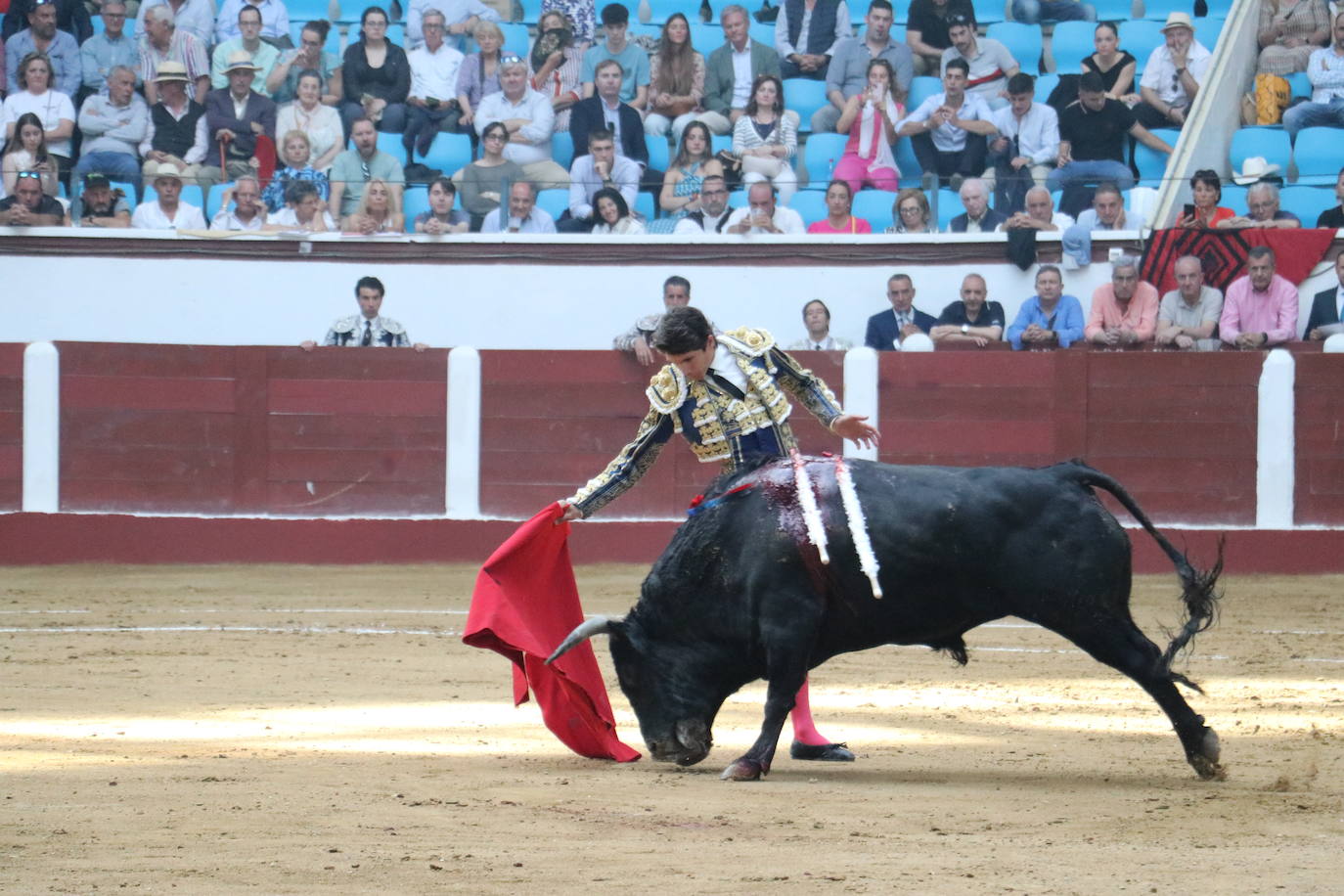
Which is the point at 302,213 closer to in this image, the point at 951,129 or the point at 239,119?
the point at 239,119

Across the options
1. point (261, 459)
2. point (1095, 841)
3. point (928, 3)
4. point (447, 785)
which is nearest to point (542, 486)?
point (261, 459)

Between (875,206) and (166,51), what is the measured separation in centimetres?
431

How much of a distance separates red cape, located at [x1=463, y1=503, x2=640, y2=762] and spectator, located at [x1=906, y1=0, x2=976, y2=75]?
248 inches

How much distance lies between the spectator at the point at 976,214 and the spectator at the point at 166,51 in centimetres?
443

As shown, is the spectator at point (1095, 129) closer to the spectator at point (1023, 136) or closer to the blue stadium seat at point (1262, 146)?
the spectator at point (1023, 136)

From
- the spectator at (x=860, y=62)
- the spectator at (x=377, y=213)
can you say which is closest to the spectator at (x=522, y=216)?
the spectator at (x=377, y=213)

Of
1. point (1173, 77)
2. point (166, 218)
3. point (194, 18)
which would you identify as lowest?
point (166, 218)

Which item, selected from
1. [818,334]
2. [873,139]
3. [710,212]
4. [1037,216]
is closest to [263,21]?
[710,212]

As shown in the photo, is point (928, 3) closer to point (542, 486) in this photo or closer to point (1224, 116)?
point (1224, 116)

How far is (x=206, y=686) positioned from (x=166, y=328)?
503 centimetres

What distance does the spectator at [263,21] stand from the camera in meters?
10.6

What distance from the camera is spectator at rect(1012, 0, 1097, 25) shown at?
33.9ft

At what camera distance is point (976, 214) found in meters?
9.02

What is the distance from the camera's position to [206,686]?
17.0ft
